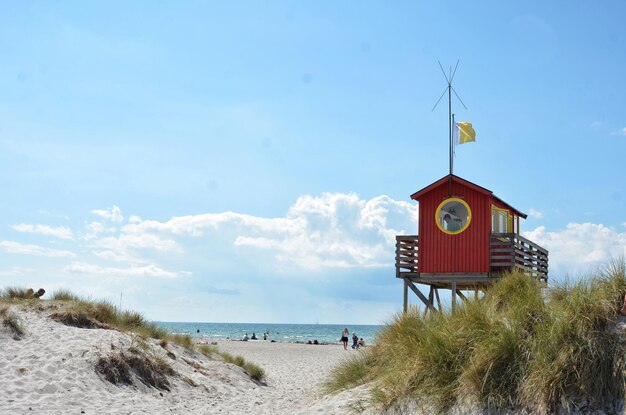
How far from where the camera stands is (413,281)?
23734 millimetres

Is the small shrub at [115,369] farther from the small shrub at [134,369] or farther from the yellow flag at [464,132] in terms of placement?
the yellow flag at [464,132]

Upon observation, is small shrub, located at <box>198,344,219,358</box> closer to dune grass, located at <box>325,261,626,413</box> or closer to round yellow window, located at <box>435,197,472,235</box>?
round yellow window, located at <box>435,197,472,235</box>

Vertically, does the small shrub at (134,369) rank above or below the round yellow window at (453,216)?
below

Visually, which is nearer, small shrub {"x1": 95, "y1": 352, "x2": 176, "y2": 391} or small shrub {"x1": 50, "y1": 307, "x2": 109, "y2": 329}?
small shrub {"x1": 95, "y1": 352, "x2": 176, "y2": 391}

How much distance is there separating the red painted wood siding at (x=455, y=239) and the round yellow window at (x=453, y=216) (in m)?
0.12

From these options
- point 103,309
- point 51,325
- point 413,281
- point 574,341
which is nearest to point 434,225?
Result: point 413,281

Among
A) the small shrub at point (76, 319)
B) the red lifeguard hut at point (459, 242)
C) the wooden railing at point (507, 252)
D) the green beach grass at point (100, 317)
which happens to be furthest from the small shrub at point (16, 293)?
the wooden railing at point (507, 252)

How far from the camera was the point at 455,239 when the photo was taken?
22484 millimetres

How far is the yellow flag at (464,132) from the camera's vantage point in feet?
78.6

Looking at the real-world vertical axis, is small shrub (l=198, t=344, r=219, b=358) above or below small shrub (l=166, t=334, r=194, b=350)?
below

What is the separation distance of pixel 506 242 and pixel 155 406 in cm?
1275

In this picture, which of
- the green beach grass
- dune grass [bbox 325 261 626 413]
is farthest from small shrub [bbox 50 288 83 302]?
dune grass [bbox 325 261 626 413]

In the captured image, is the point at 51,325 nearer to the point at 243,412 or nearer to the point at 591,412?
the point at 243,412

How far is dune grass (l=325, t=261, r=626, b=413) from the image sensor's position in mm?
8734
